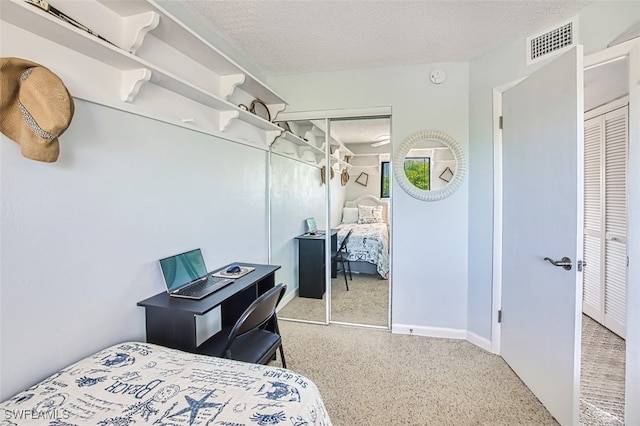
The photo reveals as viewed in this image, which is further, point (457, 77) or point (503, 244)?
point (457, 77)

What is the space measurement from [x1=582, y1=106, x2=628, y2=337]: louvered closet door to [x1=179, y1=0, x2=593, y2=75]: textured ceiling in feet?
4.46

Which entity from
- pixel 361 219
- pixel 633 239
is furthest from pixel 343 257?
pixel 633 239

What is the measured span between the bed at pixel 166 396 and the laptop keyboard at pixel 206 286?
515mm

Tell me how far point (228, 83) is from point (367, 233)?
6.60ft

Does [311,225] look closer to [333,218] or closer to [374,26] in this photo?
[333,218]

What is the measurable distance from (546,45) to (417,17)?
0.90m

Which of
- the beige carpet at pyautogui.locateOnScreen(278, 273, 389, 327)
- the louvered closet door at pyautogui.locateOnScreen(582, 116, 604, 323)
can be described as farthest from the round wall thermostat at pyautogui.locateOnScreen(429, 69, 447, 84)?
→ the beige carpet at pyautogui.locateOnScreen(278, 273, 389, 327)

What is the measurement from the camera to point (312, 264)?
11.3ft

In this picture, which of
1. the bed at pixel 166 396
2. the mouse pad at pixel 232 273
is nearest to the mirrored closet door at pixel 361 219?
the mouse pad at pixel 232 273

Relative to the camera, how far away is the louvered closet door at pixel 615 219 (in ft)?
8.56

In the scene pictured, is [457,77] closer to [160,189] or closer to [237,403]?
[160,189]

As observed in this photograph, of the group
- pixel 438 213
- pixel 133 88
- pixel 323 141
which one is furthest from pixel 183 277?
pixel 438 213

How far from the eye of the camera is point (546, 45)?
213cm

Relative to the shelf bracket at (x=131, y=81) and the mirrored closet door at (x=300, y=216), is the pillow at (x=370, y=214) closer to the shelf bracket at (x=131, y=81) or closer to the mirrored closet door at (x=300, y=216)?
the mirrored closet door at (x=300, y=216)
